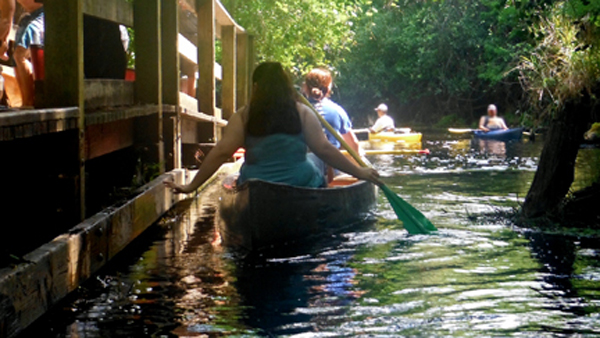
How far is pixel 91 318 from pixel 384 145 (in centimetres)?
1701

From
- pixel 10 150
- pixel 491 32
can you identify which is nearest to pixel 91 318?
pixel 10 150

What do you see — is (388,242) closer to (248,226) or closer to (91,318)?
(248,226)

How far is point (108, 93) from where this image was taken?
691 centimetres

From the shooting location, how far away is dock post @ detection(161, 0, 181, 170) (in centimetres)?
888

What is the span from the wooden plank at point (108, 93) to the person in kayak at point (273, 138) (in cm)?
81

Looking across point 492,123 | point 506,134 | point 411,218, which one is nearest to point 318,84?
point 411,218

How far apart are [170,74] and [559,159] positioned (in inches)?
152

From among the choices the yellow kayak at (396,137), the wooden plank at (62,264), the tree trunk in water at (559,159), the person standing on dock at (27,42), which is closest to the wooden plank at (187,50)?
the person standing on dock at (27,42)

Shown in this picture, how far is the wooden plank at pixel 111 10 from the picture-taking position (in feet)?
20.1

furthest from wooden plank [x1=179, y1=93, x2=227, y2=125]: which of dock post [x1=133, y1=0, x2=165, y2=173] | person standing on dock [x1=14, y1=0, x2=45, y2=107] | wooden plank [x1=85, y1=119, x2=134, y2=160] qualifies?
person standing on dock [x1=14, y1=0, x2=45, y2=107]

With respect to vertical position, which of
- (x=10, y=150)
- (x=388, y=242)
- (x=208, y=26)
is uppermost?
(x=208, y=26)

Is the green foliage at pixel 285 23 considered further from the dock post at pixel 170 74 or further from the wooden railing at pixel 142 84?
the dock post at pixel 170 74

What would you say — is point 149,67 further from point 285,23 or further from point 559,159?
point 285,23

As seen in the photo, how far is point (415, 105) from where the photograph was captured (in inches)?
1481
